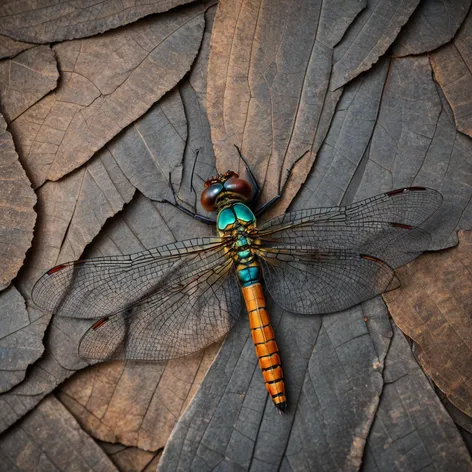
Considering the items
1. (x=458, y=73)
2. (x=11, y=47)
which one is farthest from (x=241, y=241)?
(x=11, y=47)

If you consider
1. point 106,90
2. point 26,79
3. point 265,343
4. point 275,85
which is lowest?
point 265,343

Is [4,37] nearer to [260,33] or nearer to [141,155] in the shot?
[141,155]

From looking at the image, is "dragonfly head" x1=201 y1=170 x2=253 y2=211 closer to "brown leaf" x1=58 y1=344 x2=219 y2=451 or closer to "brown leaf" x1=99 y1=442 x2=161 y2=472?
"brown leaf" x1=58 y1=344 x2=219 y2=451

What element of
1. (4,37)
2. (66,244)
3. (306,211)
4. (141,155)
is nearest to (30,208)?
(66,244)

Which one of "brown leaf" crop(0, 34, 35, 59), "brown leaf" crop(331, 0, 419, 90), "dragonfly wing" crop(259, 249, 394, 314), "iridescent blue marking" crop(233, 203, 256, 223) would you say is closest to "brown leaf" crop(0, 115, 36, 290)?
"brown leaf" crop(0, 34, 35, 59)

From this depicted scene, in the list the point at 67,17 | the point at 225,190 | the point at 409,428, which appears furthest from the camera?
the point at 67,17

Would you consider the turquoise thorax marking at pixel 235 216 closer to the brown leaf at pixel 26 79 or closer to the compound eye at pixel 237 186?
the compound eye at pixel 237 186

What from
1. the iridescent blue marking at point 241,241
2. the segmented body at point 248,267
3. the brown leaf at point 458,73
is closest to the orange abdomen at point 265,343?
the segmented body at point 248,267

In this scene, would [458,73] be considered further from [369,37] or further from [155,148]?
[155,148]
